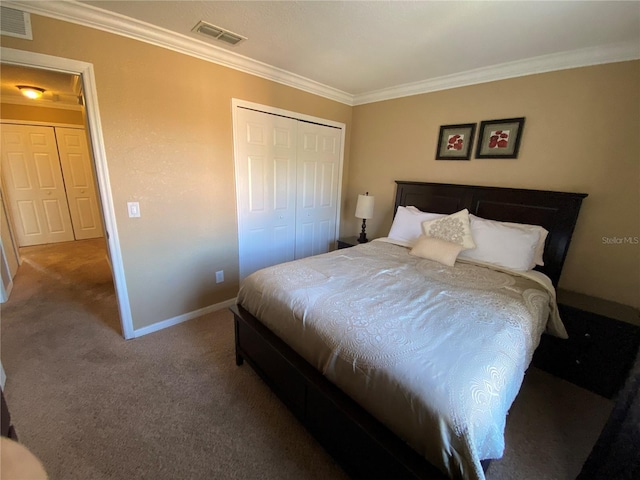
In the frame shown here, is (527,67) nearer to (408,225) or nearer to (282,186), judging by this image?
(408,225)

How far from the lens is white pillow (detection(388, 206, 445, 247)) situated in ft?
8.70

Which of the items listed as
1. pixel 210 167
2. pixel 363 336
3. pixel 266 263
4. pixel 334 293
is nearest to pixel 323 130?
pixel 210 167

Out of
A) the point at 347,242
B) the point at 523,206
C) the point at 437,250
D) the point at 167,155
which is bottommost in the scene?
the point at 347,242

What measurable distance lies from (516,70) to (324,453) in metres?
3.25

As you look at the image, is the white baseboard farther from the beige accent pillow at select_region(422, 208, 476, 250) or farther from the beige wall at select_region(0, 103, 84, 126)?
the beige wall at select_region(0, 103, 84, 126)

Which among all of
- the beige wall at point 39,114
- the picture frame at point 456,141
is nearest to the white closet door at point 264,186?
the picture frame at point 456,141

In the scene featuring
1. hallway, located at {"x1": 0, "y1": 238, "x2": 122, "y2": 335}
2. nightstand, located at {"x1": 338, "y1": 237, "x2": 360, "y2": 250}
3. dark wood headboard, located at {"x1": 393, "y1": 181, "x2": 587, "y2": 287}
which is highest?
dark wood headboard, located at {"x1": 393, "y1": 181, "x2": 587, "y2": 287}

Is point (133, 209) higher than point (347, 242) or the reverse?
higher

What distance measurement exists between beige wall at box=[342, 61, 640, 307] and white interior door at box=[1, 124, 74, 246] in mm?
6076

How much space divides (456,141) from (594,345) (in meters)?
2.03

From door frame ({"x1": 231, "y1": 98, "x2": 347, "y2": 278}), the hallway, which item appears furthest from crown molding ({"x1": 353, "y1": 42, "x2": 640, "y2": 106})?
the hallway

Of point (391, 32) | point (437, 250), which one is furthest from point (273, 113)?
point (437, 250)

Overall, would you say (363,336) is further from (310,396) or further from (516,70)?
(516,70)

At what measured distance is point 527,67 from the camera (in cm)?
219
